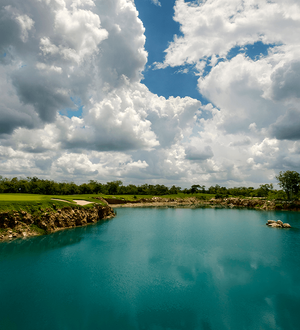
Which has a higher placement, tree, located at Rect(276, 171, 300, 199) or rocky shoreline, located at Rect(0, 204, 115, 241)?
tree, located at Rect(276, 171, 300, 199)

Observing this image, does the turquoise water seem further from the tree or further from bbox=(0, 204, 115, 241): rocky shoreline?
the tree

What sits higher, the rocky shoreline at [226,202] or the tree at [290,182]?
the tree at [290,182]

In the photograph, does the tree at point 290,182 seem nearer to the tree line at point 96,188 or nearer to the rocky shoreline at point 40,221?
the tree line at point 96,188

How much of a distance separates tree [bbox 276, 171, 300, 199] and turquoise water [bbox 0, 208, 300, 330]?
7741cm

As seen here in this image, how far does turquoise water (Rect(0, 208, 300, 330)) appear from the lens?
44.7 ft

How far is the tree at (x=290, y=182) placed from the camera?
309ft

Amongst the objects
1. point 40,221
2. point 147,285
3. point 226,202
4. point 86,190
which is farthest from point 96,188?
point 147,285

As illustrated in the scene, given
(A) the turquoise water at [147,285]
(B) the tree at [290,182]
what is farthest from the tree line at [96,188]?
(A) the turquoise water at [147,285]

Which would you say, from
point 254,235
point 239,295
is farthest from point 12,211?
point 254,235

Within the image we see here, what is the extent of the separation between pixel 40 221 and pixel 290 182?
367ft

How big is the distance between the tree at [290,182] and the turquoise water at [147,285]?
77415mm

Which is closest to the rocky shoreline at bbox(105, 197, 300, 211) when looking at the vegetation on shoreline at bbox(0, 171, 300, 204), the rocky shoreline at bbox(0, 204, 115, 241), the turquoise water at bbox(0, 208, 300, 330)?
the vegetation on shoreline at bbox(0, 171, 300, 204)

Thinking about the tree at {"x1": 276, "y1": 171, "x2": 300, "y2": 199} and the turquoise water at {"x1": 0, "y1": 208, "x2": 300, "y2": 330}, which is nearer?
the turquoise water at {"x1": 0, "y1": 208, "x2": 300, "y2": 330}

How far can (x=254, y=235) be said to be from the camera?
131ft
